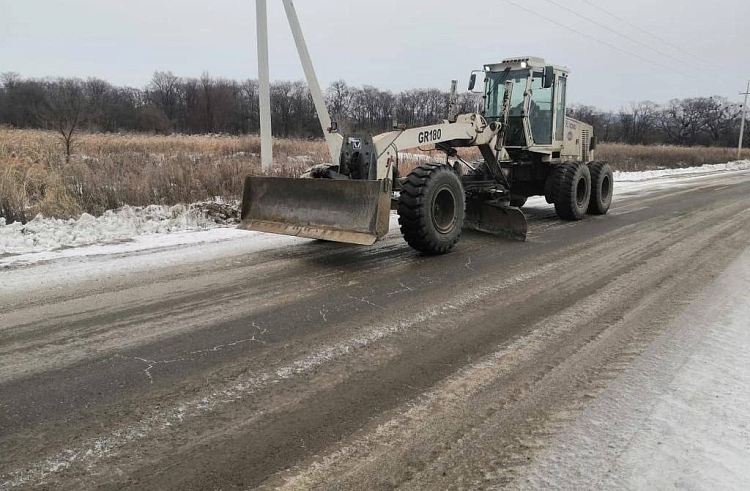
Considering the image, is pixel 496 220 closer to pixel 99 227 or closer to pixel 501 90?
pixel 501 90

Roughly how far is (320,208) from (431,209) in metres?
1.47

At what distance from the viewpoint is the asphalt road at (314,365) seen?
8.31 ft

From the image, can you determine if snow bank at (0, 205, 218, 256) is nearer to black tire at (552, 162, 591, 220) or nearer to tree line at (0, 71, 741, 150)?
black tire at (552, 162, 591, 220)

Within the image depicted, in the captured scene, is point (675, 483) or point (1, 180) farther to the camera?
point (1, 180)

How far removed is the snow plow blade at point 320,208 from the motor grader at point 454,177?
14mm

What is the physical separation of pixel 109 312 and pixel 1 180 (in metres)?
6.04

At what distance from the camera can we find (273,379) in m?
3.37

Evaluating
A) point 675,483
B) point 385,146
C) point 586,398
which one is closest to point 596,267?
point 385,146

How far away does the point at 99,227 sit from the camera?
8.02 meters

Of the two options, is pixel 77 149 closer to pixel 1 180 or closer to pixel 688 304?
pixel 1 180

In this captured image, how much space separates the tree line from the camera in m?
68.8

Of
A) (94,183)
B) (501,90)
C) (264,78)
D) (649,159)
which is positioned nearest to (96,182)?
(94,183)

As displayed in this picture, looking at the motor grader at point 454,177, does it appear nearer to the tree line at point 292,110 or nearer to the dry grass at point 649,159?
the dry grass at point 649,159

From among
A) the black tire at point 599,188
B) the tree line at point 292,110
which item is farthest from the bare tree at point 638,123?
the black tire at point 599,188
